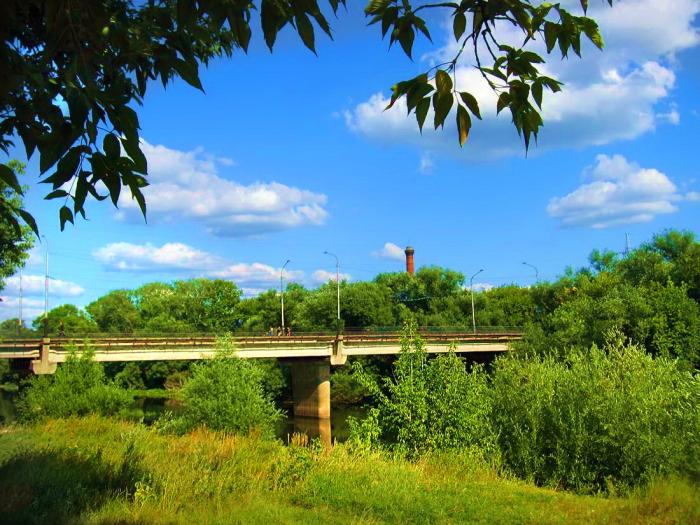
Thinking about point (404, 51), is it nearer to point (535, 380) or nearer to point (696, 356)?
point (535, 380)

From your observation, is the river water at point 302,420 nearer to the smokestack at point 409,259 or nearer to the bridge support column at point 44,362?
the bridge support column at point 44,362

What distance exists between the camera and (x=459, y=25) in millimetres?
2752

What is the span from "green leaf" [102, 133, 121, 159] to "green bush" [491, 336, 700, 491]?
15.6 metres

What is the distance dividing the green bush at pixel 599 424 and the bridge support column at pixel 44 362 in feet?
100

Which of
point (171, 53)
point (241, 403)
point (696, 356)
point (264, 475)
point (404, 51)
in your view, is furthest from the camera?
point (696, 356)

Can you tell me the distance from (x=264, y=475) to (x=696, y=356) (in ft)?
121

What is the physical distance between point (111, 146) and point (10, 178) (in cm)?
41

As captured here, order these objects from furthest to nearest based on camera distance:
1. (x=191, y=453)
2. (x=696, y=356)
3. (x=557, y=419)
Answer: (x=696, y=356), (x=557, y=419), (x=191, y=453)

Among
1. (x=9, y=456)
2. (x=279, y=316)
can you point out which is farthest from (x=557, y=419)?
(x=279, y=316)

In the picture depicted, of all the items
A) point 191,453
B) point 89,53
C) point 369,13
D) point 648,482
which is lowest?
point 648,482

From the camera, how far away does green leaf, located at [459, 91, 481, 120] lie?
255 centimetres

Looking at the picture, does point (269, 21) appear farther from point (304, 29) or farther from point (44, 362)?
point (44, 362)

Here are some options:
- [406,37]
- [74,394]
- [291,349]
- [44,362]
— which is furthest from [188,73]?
[291,349]

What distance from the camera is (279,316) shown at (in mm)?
86625
